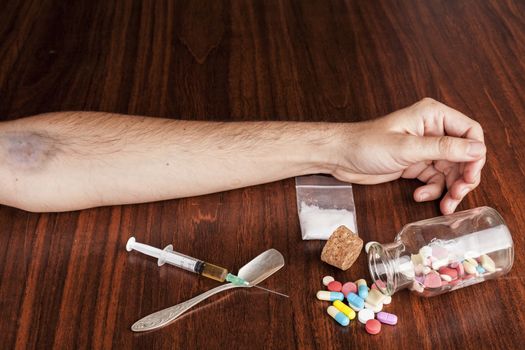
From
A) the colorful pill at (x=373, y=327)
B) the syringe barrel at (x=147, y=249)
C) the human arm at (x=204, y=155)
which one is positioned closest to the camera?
the colorful pill at (x=373, y=327)

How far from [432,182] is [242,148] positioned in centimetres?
45

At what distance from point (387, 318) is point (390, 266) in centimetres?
10

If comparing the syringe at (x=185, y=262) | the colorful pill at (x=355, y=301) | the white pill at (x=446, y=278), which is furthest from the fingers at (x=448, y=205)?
the syringe at (x=185, y=262)

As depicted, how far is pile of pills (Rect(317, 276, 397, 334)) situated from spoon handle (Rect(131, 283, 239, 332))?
0.23m

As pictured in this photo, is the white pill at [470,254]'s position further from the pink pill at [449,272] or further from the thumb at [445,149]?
the thumb at [445,149]

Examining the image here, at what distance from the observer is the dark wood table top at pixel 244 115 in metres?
1.11

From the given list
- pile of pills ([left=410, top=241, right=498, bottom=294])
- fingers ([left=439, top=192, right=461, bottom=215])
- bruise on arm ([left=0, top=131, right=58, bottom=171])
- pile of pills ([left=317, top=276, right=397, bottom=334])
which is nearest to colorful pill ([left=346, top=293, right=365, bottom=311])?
pile of pills ([left=317, top=276, right=397, bottom=334])

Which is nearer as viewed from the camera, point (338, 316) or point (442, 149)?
point (338, 316)

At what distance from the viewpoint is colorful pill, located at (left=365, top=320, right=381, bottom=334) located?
43.1 inches

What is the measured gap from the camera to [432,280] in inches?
44.5

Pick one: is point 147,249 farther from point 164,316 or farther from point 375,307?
point 375,307

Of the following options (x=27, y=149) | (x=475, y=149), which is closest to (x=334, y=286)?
(x=475, y=149)

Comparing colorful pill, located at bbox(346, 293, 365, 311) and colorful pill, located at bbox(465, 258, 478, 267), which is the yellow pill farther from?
colorful pill, located at bbox(465, 258, 478, 267)

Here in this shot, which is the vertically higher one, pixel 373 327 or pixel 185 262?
pixel 185 262
